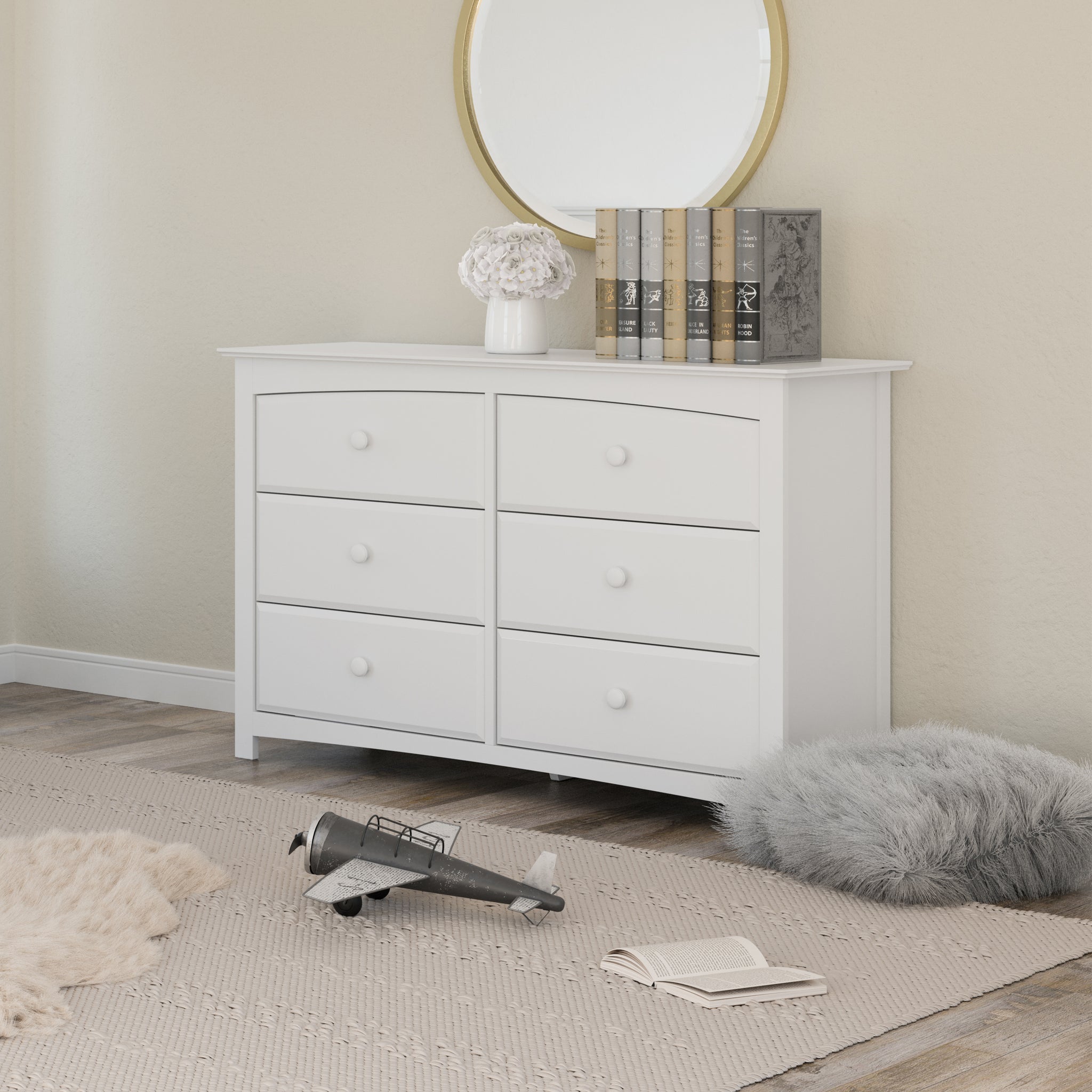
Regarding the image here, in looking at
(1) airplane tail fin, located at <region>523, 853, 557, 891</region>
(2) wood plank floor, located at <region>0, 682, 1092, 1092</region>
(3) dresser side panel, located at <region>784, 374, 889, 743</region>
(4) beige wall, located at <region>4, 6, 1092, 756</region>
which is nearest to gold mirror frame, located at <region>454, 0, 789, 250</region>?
(4) beige wall, located at <region>4, 6, 1092, 756</region>

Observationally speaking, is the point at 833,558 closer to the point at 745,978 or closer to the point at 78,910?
the point at 745,978

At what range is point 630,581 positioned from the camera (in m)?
2.79

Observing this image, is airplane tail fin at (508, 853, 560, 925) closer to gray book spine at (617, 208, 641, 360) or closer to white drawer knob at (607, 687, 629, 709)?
white drawer knob at (607, 687, 629, 709)

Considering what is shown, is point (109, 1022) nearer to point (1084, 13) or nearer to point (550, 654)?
point (550, 654)

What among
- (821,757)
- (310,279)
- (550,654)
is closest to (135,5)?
(310,279)

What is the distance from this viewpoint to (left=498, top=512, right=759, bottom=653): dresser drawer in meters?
2.68

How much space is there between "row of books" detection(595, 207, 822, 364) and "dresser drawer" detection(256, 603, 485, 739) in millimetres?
619

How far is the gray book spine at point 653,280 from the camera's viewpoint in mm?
2816

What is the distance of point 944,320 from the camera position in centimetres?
286

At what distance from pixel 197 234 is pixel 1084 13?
2000mm

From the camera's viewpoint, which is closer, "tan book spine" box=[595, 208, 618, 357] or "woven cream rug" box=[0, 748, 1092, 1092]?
"woven cream rug" box=[0, 748, 1092, 1092]

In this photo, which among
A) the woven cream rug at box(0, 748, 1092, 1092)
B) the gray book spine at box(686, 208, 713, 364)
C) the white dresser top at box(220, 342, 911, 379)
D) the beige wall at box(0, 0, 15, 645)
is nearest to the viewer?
the woven cream rug at box(0, 748, 1092, 1092)

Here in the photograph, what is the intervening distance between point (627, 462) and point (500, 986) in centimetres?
105

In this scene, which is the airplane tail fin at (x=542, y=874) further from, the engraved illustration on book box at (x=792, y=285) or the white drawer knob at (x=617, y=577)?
the engraved illustration on book box at (x=792, y=285)
